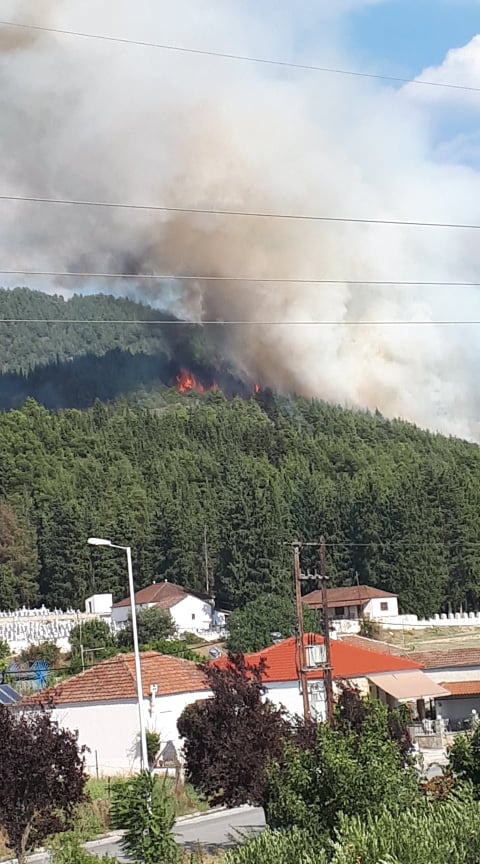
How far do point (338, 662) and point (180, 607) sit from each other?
114 feet

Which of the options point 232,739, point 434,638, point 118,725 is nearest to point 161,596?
point 434,638

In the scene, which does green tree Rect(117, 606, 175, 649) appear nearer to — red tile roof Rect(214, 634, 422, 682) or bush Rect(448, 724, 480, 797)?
red tile roof Rect(214, 634, 422, 682)

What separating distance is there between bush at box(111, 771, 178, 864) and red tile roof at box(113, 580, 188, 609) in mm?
57092

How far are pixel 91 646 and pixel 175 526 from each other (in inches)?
1256

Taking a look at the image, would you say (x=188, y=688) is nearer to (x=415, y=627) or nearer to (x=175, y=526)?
(x=415, y=627)

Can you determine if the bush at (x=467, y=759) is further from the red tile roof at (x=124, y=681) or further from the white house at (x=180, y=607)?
the white house at (x=180, y=607)

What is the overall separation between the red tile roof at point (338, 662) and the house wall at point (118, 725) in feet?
15.0

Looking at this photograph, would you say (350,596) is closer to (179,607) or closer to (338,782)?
(179,607)

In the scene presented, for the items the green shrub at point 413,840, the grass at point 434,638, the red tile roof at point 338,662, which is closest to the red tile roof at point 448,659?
the red tile roof at point 338,662

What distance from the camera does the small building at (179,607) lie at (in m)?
74.3

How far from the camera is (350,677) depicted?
4094 centimetres

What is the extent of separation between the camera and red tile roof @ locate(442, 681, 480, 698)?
45344 mm

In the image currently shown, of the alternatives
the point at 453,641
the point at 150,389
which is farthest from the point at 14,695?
the point at 150,389

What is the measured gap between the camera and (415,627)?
71.8 metres
